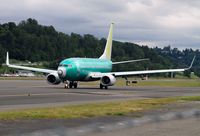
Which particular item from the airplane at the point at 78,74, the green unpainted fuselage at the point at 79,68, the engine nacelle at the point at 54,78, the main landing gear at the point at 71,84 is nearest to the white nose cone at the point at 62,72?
the airplane at the point at 78,74

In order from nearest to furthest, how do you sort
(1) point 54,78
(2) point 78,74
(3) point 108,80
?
(3) point 108,80
(2) point 78,74
(1) point 54,78

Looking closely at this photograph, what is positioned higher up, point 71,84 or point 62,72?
point 62,72

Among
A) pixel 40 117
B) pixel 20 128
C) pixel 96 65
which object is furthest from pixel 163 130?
pixel 96 65

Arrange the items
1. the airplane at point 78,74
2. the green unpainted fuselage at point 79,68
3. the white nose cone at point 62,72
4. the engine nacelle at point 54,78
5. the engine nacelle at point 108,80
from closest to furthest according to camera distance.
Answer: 1. the white nose cone at point 62,72
2. the engine nacelle at point 108,80
3. the airplane at point 78,74
4. the green unpainted fuselage at point 79,68
5. the engine nacelle at point 54,78

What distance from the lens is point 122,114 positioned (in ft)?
75.5

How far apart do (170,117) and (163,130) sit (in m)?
4.73

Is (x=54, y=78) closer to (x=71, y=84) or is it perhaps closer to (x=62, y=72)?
(x=71, y=84)

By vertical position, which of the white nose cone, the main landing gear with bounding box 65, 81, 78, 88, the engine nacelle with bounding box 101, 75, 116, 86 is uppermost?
the white nose cone

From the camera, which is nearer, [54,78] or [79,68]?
[79,68]

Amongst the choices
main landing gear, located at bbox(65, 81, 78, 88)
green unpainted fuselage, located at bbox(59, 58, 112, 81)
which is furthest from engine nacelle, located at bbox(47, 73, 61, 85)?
green unpainted fuselage, located at bbox(59, 58, 112, 81)

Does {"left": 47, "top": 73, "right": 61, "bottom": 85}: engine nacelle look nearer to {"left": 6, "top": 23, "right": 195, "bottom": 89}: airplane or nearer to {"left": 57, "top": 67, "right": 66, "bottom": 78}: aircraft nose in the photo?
{"left": 6, "top": 23, "right": 195, "bottom": 89}: airplane

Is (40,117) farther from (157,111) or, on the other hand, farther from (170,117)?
(157,111)

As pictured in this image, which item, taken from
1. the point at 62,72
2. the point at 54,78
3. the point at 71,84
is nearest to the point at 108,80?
the point at 71,84

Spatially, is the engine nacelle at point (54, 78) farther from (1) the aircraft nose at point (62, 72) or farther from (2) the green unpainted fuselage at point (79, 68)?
Result: (1) the aircraft nose at point (62, 72)
